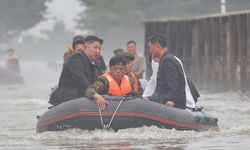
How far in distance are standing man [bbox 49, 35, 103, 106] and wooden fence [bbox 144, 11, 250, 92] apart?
14.6 m

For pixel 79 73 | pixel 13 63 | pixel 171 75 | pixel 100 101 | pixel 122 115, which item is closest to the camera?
pixel 100 101

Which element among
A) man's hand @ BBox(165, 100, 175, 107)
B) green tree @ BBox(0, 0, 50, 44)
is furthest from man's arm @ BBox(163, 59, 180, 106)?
green tree @ BBox(0, 0, 50, 44)

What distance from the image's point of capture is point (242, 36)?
101 ft

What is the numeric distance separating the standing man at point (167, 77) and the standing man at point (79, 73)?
92cm

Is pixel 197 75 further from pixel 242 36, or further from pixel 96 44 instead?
pixel 96 44

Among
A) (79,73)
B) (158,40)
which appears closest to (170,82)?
(158,40)

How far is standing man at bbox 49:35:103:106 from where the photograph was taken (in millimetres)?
15641

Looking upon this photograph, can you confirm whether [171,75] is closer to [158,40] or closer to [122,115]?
[158,40]

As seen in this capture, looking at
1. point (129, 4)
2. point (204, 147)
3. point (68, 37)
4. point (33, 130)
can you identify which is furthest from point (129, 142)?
point (68, 37)

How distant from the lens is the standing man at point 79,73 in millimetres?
15641

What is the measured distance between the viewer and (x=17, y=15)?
74.6 meters

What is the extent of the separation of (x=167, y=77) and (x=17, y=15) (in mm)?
60101

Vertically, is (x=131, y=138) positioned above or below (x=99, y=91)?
below

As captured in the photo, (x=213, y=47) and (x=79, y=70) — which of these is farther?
(x=213, y=47)
